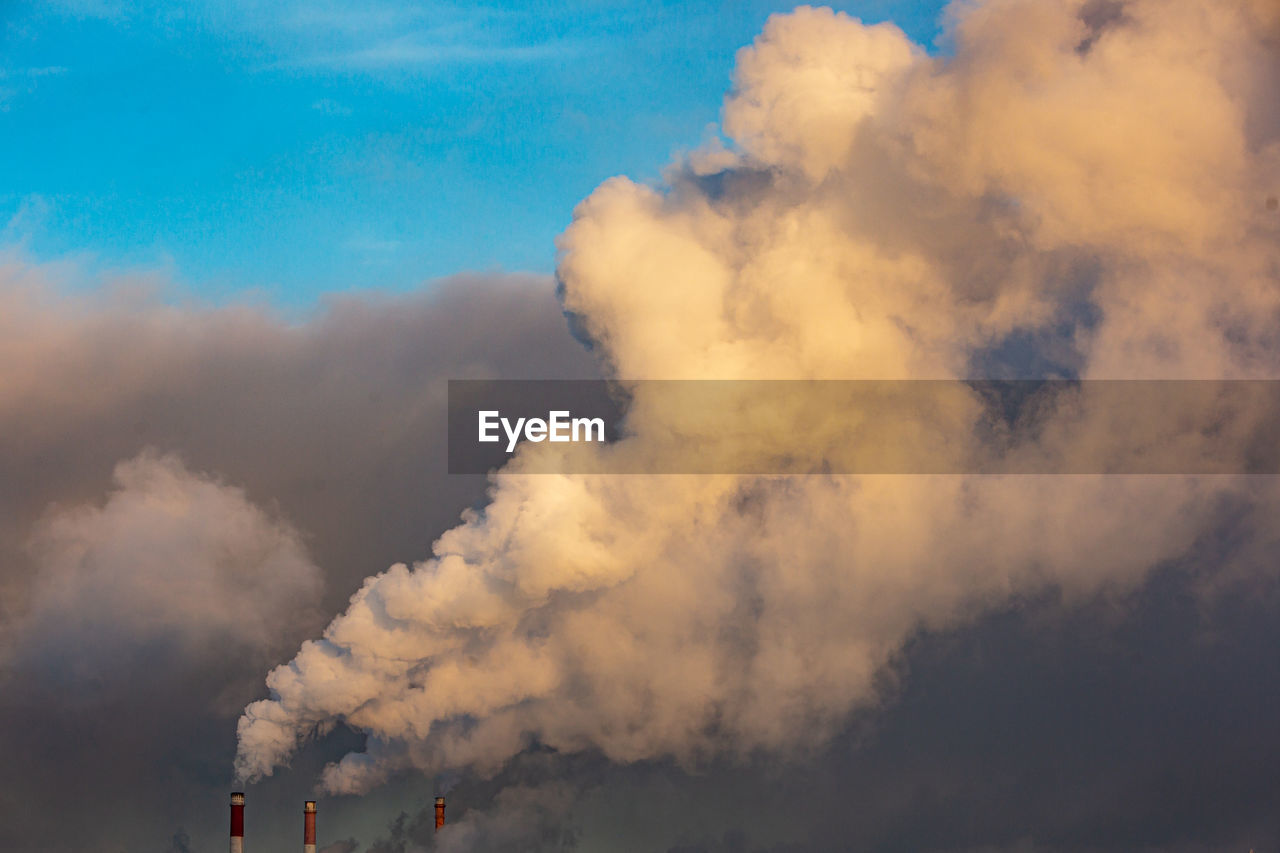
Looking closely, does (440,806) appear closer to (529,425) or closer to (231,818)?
(231,818)

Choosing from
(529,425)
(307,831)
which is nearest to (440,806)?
(307,831)

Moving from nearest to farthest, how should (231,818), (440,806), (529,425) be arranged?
(529,425)
(231,818)
(440,806)

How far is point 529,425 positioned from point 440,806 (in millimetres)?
43663

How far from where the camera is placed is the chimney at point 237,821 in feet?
317

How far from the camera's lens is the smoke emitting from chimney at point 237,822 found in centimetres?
9662

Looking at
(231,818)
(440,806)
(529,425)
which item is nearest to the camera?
(529,425)

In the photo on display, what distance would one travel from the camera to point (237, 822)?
97.6 m

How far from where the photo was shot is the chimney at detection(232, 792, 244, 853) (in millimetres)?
96625

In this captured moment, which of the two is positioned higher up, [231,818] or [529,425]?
[529,425]

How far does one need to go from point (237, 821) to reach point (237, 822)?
0.10 metres

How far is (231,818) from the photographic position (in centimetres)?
9800

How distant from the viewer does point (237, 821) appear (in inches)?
3839

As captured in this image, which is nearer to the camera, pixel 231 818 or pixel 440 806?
pixel 231 818

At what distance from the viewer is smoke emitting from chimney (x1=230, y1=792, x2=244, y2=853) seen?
3804 inches
